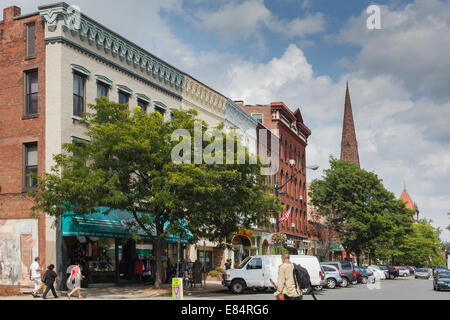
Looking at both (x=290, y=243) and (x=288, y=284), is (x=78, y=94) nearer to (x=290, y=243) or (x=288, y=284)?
(x=288, y=284)

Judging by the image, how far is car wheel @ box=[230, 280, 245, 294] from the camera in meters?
28.6

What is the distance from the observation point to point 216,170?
24.8 m

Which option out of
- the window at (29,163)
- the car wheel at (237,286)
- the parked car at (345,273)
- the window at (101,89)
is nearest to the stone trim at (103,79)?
the window at (101,89)

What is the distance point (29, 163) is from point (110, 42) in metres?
7.55

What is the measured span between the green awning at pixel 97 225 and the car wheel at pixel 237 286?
12.1 feet

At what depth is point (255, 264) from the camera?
29.0m

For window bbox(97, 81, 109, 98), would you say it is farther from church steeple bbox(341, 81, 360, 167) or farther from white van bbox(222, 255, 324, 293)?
church steeple bbox(341, 81, 360, 167)

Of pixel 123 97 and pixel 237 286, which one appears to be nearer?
pixel 237 286

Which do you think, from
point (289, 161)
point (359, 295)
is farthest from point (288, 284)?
point (289, 161)

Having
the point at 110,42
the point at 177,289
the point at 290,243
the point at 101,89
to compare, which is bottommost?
the point at 290,243

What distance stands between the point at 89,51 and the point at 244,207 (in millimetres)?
10787

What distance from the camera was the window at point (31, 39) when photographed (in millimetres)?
27391

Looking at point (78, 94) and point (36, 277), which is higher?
point (78, 94)
